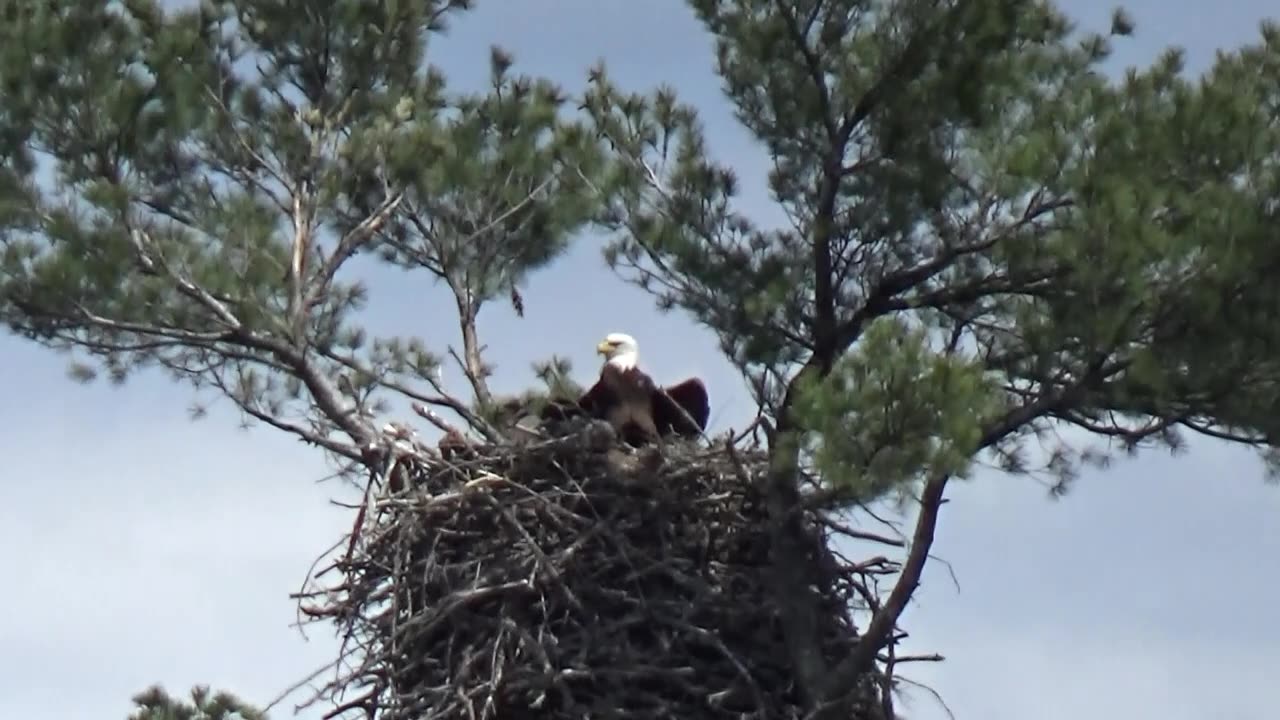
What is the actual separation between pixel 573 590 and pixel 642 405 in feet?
2.54

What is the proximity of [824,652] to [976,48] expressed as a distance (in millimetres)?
1920

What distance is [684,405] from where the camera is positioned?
8.24 metres

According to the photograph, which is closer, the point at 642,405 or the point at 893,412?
the point at 893,412

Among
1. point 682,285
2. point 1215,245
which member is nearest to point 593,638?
point 682,285

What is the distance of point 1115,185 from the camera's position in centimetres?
658

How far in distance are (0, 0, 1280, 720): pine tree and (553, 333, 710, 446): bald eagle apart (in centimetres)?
42

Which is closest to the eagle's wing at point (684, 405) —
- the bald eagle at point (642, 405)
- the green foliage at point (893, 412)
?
the bald eagle at point (642, 405)

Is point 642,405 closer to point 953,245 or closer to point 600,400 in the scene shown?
point 600,400

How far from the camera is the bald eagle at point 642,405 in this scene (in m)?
8.21

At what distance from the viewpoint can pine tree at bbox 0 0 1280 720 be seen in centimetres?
660

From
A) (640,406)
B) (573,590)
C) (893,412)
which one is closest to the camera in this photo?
(893,412)

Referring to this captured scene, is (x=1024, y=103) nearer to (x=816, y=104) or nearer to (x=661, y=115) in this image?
(x=816, y=104)

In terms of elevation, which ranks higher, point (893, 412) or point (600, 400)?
point (600, 400)

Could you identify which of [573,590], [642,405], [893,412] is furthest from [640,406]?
[893,412]
